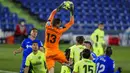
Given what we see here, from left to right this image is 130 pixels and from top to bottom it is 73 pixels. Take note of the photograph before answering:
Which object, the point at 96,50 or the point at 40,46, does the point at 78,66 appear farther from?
the point at 96,50

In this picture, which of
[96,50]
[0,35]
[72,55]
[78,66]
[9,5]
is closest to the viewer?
[78,66]

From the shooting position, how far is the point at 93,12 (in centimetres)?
4694

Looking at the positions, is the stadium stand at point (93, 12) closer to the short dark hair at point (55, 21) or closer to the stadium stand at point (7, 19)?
the stadium stand at point (7, 19)

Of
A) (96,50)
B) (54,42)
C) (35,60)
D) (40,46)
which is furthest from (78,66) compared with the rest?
(96,50)

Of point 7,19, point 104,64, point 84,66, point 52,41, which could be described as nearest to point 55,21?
point 52,41

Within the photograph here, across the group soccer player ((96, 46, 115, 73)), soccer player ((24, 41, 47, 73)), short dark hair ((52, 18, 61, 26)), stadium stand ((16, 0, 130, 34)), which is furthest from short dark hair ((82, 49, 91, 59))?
stadium stand ((16, 0, 130, 34))

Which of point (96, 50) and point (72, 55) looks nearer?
point (72, 55)

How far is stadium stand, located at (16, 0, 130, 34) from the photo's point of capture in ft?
148

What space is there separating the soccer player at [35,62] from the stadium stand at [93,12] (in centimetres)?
3027

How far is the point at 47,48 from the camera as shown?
16.0m

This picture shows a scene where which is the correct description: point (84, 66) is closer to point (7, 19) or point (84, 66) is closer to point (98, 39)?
point (98, 39)

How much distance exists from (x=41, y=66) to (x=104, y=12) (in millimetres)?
34399

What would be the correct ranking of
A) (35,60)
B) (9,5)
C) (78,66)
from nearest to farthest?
(78,66) < (35,60) < (9,5)

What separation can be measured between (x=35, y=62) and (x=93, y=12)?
112 ft
